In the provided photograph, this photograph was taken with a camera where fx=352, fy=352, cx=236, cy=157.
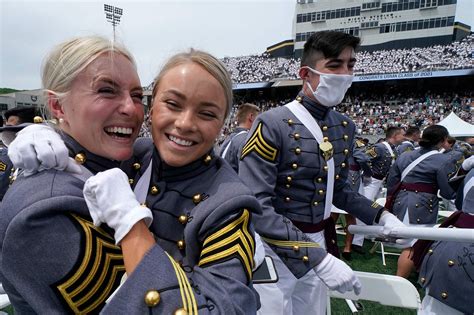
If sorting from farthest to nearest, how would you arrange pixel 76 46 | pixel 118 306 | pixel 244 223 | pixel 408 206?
1. pixel 408 206
2. pixel 76 46
3. pixel 244 223
4. pixel 118 306

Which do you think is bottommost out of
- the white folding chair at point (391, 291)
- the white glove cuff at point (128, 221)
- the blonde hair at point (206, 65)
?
the white folding chair at point (391, 291)

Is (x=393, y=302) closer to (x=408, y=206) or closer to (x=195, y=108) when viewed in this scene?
(x=195, y=108)

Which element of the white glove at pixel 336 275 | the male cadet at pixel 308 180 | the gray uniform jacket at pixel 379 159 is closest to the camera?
the white glove at pixel 336 275

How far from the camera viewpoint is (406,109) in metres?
35.3

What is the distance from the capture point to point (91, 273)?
1.00m

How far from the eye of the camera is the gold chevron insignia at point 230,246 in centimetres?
111

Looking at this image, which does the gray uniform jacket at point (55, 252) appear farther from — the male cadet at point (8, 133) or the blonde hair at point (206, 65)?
the male cadet at point (8, 133)

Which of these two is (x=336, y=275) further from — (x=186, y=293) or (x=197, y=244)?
(x=186, y=293)

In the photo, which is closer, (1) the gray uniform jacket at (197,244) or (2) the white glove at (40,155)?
(1) the gray uniform jacket at (197,244)

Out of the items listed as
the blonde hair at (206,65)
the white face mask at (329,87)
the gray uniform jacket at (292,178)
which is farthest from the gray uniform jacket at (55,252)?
the white face mask at (329,87)

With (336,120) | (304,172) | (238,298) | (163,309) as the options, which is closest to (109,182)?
(163,309)

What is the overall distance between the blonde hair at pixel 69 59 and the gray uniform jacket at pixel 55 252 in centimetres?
42

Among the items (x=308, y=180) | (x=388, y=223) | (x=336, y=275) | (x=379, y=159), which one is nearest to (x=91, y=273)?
(x=336, y=275)

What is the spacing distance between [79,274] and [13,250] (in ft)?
0.63
